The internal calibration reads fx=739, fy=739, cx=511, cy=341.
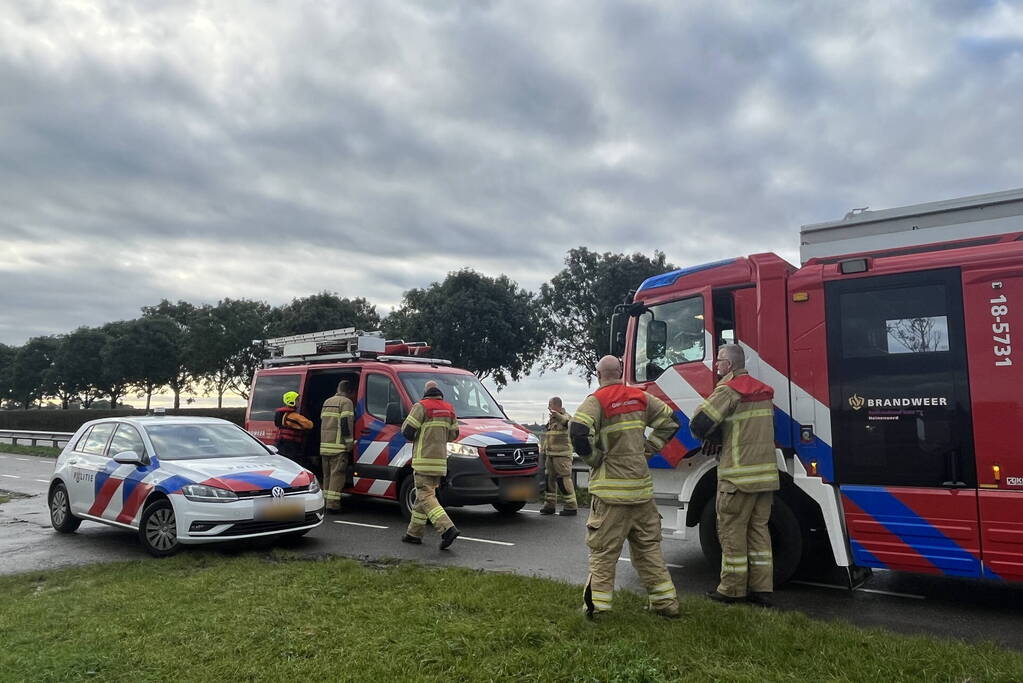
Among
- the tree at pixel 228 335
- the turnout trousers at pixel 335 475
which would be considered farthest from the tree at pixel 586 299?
the turnout trousers at pixel 335 475

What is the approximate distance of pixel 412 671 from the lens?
4227mm

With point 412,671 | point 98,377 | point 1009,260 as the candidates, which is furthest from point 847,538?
point 98,377

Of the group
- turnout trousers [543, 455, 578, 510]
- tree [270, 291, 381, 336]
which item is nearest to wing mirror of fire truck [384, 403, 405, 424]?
turnout trousers [543, 455, 578, 510]

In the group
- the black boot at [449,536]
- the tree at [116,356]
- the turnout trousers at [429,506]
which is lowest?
Answer: the black boot at [449,536]

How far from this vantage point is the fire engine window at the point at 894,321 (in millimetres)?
5652

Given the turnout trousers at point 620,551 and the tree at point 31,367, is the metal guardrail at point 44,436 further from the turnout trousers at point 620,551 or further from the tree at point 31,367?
the tree at point 31,367

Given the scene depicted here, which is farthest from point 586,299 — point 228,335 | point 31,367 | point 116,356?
point 31,367

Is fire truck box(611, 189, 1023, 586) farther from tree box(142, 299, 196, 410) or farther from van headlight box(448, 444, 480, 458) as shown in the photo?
tree box(142, 299, 196, 410)

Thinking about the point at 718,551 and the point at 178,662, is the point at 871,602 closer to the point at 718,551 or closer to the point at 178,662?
the point at 718,551

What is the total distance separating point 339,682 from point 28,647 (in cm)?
226

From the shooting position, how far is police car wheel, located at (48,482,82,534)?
955cm

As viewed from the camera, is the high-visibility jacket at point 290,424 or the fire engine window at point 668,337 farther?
the high-visibility jacket at point 290,424

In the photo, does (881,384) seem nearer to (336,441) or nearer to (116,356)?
(336,441)

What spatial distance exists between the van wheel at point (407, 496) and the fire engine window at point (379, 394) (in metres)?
1.07
